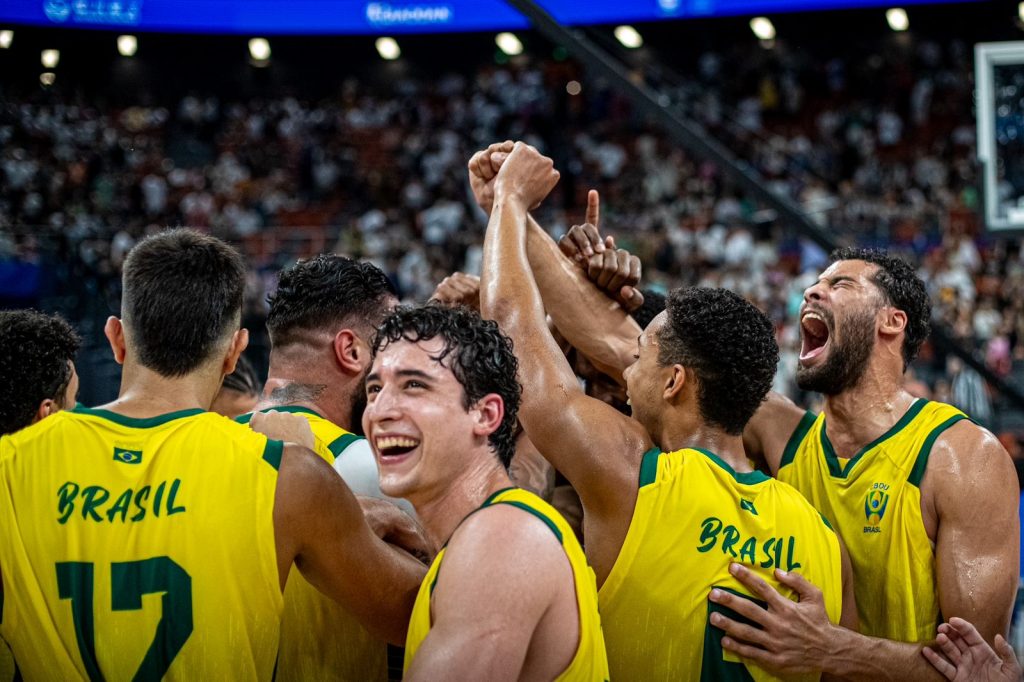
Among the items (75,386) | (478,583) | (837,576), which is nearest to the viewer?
(478,583)

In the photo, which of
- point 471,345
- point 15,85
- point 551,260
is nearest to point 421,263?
point 15,85

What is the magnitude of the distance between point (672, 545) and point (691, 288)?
820 millimetres

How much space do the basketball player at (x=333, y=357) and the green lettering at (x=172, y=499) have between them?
0.60 meters

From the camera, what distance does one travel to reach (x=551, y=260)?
3932mm

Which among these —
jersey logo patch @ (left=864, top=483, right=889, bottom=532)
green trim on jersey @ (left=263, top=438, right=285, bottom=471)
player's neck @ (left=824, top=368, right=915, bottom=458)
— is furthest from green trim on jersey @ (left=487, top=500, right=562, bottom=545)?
player's neck @ (left=824, top=368, right=915, bottom=458)

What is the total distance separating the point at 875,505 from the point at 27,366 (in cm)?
266

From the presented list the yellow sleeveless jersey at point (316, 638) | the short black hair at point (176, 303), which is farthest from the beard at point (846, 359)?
the short black hair at point (176, 303)

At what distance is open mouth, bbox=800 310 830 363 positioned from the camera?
3910 mm

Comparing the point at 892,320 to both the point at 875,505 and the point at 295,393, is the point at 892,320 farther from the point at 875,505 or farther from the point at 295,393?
the point at 295,393

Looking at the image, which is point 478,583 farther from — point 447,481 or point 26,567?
point 26,567

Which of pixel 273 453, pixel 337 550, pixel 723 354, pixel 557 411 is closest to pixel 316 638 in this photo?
pixel 337 550

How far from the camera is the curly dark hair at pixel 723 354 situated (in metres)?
3.21

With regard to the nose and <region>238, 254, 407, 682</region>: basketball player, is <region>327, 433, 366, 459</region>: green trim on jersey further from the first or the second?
the nose

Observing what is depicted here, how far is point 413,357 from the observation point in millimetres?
2734
